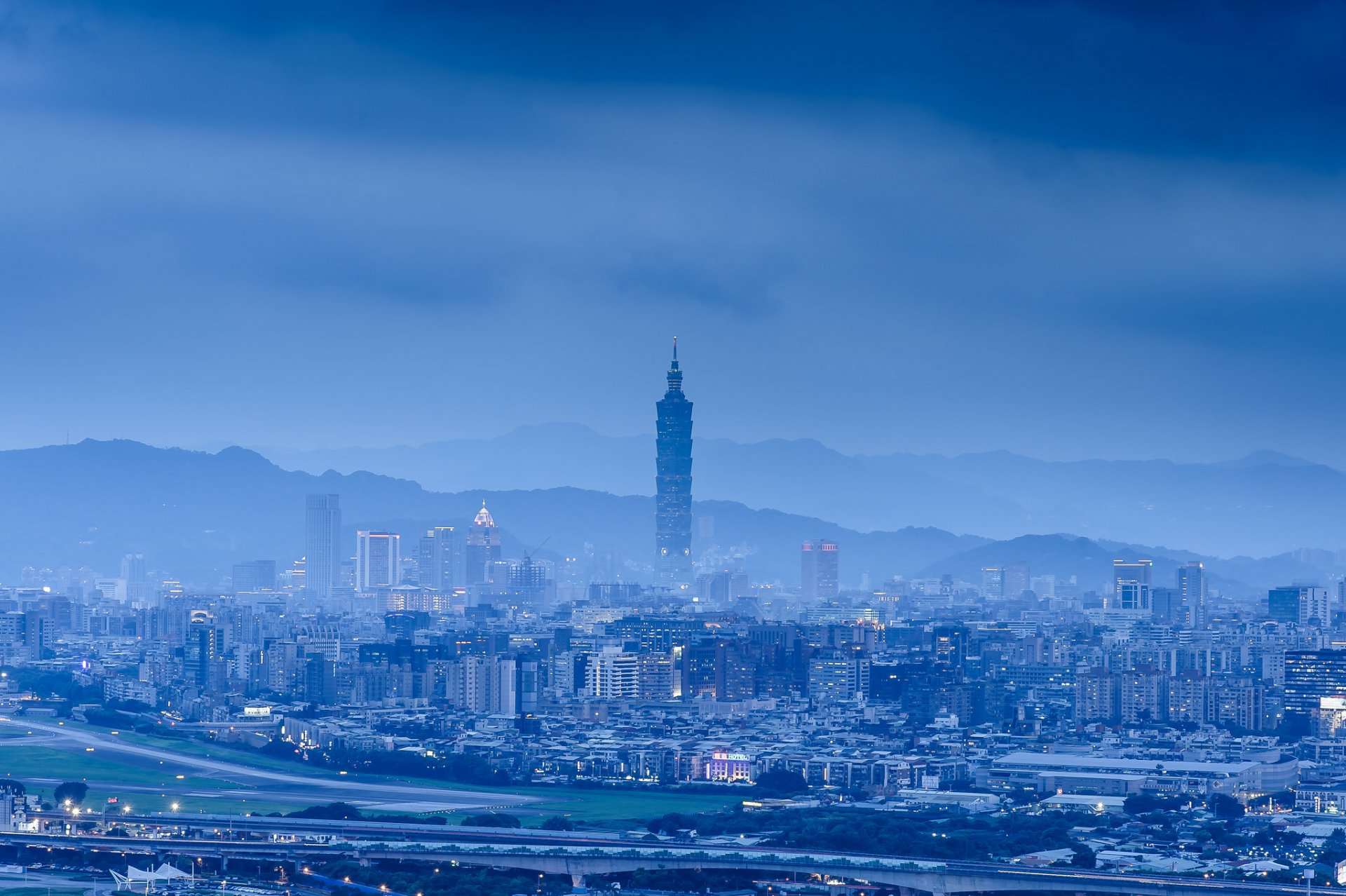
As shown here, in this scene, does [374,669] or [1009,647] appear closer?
[374,669]

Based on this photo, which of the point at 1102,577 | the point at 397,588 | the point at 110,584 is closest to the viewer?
the point at 397,588

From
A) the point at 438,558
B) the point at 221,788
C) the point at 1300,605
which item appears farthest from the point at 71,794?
the point at 438,558

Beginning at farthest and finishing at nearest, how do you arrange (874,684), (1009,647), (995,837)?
1. (1009,647)
2. (874,684)
3. (995,837)

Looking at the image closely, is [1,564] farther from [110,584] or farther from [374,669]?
[374,669]

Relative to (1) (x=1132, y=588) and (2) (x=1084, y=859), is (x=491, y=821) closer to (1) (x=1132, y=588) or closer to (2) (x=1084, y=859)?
(2) (x=1084, y=859)

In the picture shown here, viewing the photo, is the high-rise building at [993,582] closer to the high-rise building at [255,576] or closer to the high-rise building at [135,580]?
the high-rise building at [255,576]

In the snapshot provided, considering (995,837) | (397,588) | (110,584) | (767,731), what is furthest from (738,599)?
(995,837)
